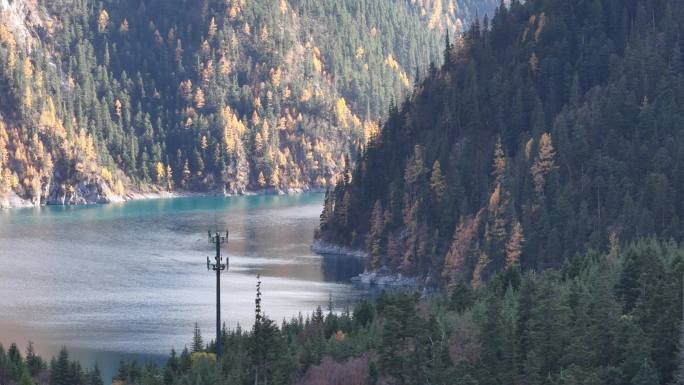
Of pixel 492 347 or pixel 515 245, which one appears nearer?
pixel 492 347

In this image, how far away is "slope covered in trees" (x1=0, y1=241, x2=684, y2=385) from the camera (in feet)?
286

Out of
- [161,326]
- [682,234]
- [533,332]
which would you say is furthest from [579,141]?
[533,332]

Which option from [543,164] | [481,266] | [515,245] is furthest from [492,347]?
[543,164]

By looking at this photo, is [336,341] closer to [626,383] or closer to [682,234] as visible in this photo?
[626,383]

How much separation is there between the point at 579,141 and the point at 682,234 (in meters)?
27.8

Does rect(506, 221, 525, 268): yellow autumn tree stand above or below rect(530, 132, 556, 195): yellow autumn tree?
below

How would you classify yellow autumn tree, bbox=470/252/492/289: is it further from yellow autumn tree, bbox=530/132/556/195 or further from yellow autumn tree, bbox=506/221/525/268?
yellow autumn tree, bbox=530/132/556/195

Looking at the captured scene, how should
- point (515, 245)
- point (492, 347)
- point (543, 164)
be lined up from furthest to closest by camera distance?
point (543, 164)
point (515, 245)
point (492, 347)

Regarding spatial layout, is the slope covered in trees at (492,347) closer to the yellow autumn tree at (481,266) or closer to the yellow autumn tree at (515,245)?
the yellow autumn tree at (515,245)

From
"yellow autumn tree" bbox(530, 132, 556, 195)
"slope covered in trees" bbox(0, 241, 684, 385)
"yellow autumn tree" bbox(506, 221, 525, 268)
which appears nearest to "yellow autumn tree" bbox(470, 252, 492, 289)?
"yellow autumn tree" bbox(506, 221, 525, 268)

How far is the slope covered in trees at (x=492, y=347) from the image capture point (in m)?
87.3

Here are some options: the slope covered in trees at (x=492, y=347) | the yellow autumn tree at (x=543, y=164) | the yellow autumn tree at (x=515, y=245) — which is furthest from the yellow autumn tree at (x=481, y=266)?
the slope covered in trees at (x=492, y=347)

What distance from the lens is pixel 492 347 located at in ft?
304

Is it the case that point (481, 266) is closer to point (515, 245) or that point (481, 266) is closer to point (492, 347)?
point (515, 245)
